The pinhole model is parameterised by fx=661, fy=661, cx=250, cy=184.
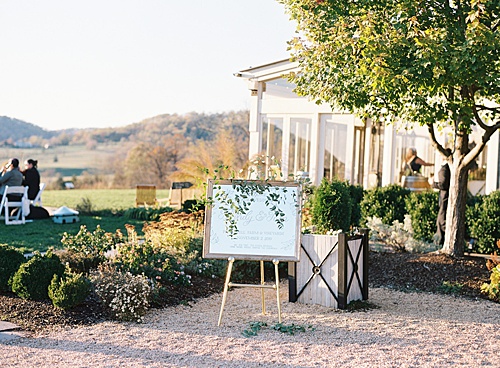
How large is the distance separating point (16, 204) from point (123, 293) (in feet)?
29.4

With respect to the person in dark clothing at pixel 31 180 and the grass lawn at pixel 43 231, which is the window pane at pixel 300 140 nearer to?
the grass lawn at pixel 43 231

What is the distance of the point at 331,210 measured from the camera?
9.77 metres

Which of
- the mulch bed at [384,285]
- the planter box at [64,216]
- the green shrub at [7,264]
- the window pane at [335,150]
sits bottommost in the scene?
the mulch bed at [384,285]

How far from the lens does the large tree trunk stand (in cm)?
1016

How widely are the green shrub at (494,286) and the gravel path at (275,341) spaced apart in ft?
1.95

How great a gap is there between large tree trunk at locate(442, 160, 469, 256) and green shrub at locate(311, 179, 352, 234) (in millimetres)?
1670

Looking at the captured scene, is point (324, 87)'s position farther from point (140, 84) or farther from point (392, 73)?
point (140, 84)

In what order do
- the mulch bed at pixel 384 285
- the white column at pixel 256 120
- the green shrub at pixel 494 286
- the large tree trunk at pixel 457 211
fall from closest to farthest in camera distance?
the mulch bed at pixel 384 285 < the green shrub at pixel 494 286 < the large tree trunk at pixel 457 211 < the white column at pixel 256 120

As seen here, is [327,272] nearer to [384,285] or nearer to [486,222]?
[384,285]

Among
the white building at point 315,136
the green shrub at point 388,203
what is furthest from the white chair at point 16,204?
the green shrub at point 388,203

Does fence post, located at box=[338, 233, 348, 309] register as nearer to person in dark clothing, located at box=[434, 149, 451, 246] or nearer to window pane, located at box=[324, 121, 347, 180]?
person in dark clothing, located at box=[434, 149, 451, 246]

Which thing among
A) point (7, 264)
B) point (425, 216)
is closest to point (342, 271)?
point (7, 264)

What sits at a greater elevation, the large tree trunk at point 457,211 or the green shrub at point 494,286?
the large tree trunk at point 457,211

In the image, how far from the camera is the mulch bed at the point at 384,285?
21.9ft
